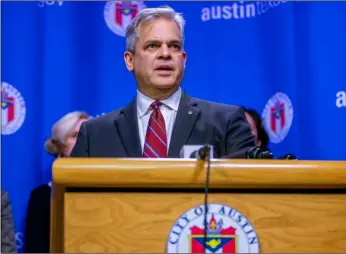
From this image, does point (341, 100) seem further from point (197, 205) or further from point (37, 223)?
point (197, 205)

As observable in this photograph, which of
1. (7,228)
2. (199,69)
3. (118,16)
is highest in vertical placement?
(118,16)

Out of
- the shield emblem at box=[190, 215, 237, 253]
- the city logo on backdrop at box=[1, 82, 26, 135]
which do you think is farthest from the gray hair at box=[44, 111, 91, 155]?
the shield emblem at box=[190, 215, 237, 253]

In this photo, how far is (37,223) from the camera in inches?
89.2

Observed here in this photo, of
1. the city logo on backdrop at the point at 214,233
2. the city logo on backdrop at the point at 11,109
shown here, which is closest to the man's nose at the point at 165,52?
the city logo on backdrop at the point at 214,233

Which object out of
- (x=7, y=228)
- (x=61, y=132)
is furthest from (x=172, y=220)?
(x=61, y=132)

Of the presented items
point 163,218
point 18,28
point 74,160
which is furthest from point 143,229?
point 18,28

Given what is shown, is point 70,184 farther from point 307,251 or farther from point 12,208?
point 12,208

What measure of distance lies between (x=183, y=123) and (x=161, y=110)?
81mm

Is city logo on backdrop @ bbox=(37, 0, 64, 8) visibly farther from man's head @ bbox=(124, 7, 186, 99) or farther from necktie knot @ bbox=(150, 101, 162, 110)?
necktie knot @ bbox=(150, 101, 162, 110)

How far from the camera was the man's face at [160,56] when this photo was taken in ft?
4.64

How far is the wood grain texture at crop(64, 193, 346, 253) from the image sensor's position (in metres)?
0.89

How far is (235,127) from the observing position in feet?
4.44

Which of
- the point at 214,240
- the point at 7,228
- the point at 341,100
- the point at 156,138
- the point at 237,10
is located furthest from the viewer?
the point at 237,10

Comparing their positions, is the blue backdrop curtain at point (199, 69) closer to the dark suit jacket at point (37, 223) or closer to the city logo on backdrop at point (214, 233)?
the dark suit jacket at point (37, 223)
